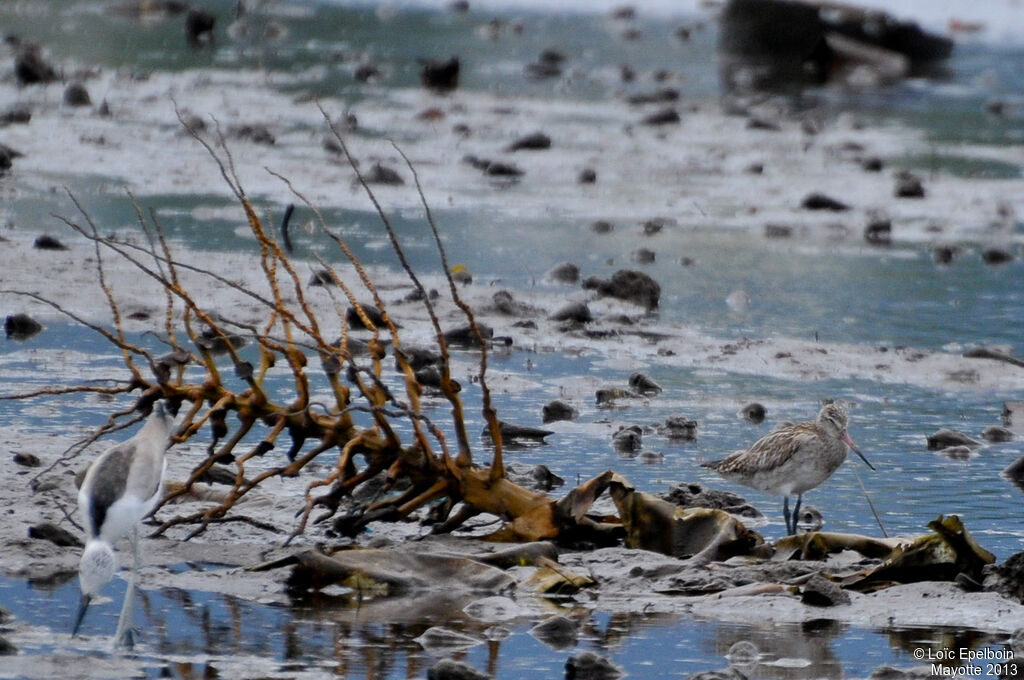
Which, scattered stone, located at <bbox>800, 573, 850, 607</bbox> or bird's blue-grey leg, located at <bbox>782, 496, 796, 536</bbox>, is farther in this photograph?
bird's blue-grey leg, located at <bbox>782, 496, 796, 536</bbox>

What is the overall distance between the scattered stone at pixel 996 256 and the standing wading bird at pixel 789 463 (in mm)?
7397

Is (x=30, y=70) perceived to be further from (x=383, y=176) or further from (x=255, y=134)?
(x=383, y=176)

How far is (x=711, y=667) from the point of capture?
570 cm

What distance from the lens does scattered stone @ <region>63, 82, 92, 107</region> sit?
21.1 meters

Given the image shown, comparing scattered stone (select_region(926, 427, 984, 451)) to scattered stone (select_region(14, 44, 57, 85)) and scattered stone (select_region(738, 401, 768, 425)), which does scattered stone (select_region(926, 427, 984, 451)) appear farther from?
scattered stone (select_region(14, 44, 57, 85))

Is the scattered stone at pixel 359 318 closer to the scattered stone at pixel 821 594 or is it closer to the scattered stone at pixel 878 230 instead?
the scattered stone at pixel 821 594

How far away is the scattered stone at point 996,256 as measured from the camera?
1494cm

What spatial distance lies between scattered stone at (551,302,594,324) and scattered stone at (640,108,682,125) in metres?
11.5

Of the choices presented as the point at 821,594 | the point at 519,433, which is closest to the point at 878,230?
the point at 519,433

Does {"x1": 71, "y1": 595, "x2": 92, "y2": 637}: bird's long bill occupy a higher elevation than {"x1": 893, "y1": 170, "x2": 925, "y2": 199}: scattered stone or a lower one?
lower

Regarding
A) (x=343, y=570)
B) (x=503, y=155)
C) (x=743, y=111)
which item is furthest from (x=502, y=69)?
(x=343, y=570)

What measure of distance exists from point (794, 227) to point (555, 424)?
24.4 feet

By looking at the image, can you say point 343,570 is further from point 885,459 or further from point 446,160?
point 446,160

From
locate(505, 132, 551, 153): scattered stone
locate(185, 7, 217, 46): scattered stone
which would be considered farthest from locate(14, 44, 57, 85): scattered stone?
locate(185, 7, 217, 46): scattered stone
